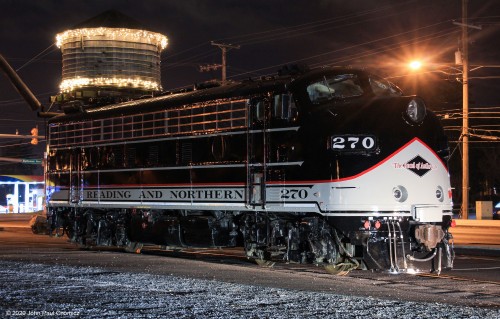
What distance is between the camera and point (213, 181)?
1727 centimetres

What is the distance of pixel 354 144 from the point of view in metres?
14.8

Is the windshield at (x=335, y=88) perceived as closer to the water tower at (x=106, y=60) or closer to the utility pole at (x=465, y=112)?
the utility pole at (x=465, y=112)

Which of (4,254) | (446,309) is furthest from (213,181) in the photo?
(446,309)

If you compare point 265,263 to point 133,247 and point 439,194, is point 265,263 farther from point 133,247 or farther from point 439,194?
point 133,247

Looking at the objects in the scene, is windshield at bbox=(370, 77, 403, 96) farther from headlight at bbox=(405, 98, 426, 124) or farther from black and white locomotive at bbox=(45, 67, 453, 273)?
headlight at bbox=(405, 98, 426, 124)

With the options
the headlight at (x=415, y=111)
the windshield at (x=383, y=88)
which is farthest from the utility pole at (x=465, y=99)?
the headlight at (x=415, y=111)

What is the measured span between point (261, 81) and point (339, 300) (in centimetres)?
691

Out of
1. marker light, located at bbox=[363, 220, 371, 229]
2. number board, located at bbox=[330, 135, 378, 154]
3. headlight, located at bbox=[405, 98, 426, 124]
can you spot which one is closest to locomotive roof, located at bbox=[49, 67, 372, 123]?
headlight, located at bbox=[405, 98, 426, 124]

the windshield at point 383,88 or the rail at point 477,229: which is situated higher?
the windshield at point 383,88

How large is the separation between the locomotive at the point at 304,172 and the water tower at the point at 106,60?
2184 centimetres

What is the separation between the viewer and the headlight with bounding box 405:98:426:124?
15086 mm

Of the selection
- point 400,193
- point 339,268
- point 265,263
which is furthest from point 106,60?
point 400,193

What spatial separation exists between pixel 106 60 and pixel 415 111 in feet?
92.3

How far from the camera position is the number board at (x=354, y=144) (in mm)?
14742
